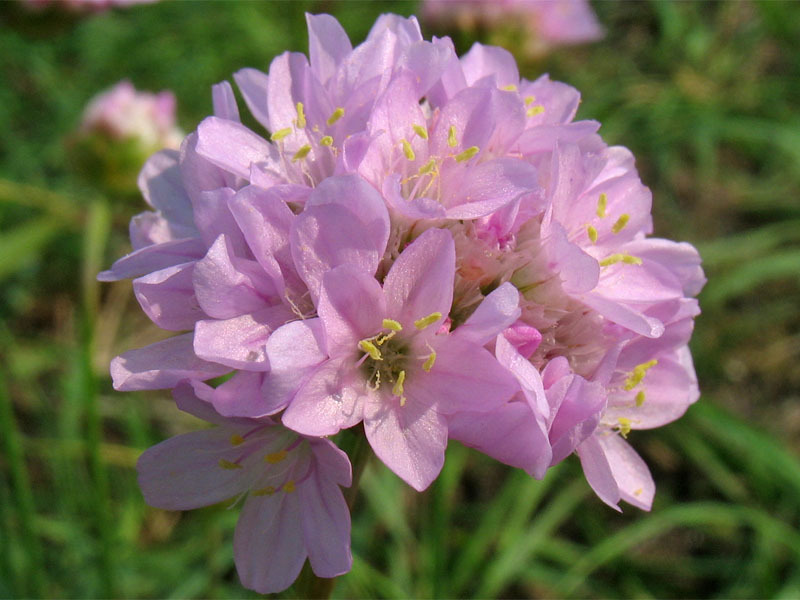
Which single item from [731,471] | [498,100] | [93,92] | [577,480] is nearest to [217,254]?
[498,100]

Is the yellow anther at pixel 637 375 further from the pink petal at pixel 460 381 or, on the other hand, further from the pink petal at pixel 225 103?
the pink petal at pixel 225 103

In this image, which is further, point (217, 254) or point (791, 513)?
point (791, 513)

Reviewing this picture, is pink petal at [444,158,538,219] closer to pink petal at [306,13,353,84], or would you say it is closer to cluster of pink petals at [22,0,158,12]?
pink petal at [306,13,353,84]

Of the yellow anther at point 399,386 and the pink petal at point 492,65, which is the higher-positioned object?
the pink petal at point 492,65

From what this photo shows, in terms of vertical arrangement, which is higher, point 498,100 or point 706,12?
point 498,100

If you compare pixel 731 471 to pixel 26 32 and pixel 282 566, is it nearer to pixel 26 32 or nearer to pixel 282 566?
pixel 282 566

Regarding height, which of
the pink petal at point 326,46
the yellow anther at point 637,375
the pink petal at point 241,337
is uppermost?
the pink petal at point 326,46

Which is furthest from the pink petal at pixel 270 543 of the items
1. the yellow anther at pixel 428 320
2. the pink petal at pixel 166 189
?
the pink petal at pixel 166 189

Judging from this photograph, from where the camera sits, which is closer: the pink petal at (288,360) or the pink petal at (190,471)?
the pink petal at (288,360)

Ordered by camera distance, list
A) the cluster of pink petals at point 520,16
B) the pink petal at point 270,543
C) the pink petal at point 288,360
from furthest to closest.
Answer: the cluster of pink petals at point 520,16
the pink petal at point 270,543
the pink petal at point 288,360
